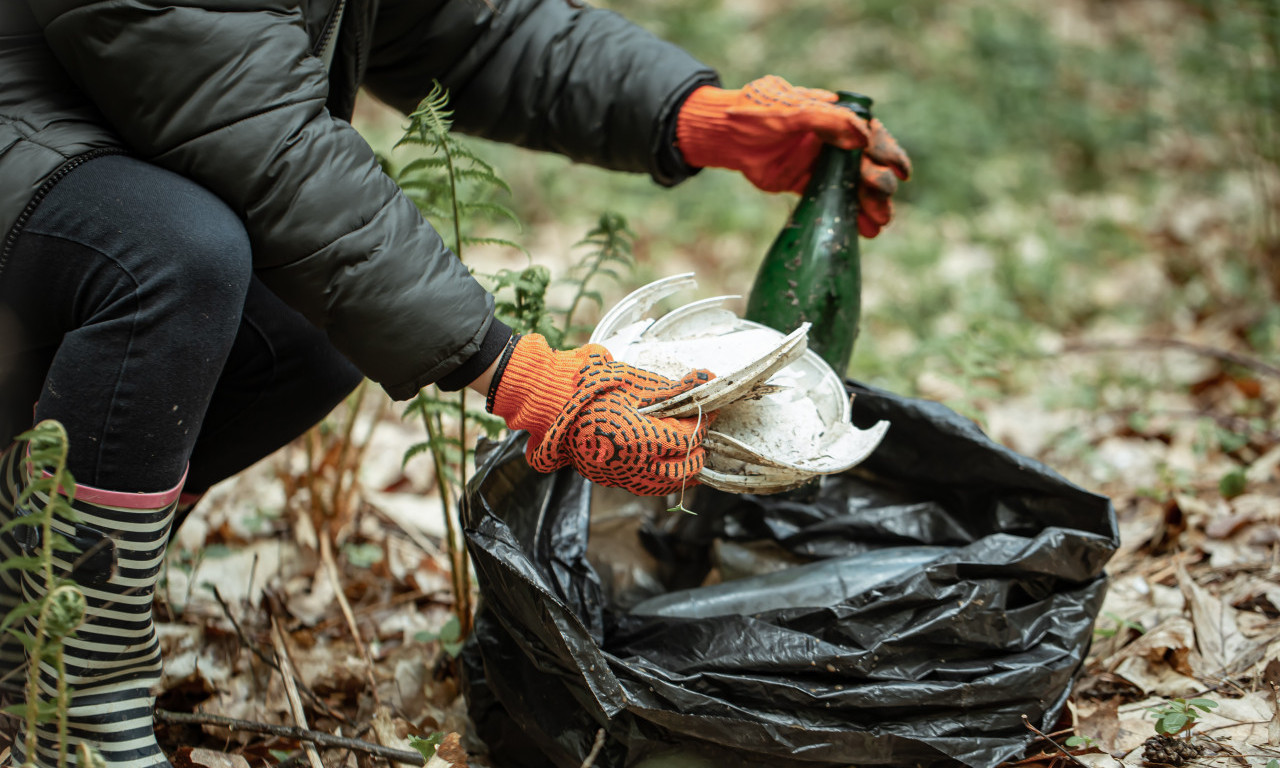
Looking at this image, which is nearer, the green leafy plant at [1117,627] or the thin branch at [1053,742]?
the thin branch at [1053,742]

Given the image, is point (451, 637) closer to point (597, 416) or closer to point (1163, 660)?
point (597, 416)

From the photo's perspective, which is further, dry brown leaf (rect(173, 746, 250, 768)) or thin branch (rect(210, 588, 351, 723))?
thin branch (rect(210, 588, 351, 723))

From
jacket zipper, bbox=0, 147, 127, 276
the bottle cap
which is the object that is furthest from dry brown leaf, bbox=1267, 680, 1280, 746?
jacket zipper, bbox=0, 147, 127, 276

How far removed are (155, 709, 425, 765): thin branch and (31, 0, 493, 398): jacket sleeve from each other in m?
0.56

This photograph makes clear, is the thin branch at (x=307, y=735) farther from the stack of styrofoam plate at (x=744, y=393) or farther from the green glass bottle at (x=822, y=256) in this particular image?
the green glass bottle at (x=822, y=256)

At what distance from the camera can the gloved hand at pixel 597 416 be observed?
1239mm

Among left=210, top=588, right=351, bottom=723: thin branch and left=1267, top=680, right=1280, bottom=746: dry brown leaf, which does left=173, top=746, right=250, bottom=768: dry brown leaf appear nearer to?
left=210, top=588, right=351, bottom=723: thin branch

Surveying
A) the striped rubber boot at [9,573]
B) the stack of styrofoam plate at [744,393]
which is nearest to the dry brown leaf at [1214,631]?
the stack of styrofoam plate at [744,393]

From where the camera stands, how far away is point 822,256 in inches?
66.7

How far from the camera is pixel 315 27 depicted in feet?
4.12

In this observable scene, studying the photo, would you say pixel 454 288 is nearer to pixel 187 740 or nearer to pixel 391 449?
pixel 187 740

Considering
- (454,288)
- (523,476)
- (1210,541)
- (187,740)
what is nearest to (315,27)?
(454,288)

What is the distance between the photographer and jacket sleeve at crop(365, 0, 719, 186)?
163 cm

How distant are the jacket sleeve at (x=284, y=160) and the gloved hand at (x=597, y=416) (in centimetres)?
10
